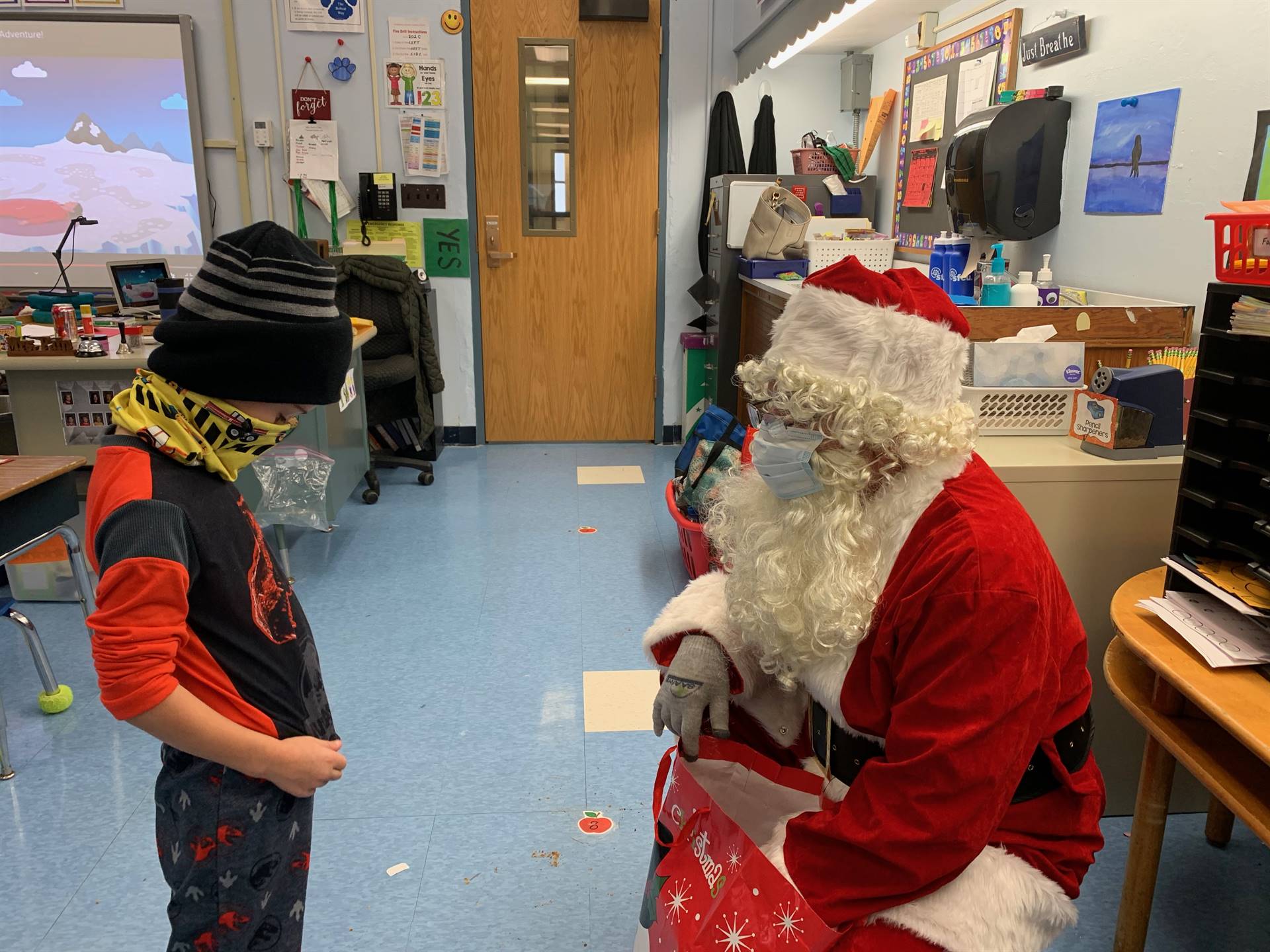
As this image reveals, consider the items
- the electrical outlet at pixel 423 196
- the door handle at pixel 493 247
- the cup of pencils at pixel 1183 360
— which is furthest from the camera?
the door handle at pixel 493 247

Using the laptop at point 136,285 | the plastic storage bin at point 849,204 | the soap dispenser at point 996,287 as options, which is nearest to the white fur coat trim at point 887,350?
the soap dispenser at point 996,287

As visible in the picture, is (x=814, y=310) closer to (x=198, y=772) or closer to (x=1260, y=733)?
(x=1260, y=733)

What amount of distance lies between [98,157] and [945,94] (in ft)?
13.3

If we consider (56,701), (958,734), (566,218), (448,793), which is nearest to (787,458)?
(958,734)

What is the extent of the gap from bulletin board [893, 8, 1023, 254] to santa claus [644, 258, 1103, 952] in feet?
7.33

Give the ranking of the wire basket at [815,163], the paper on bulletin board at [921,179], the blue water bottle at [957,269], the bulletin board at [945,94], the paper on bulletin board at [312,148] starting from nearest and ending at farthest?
the blue water bottle at [957,269]
the bulletin board at [945,94]
the paper on bulletin board at [921,179]
the wire basket at [815,163]
the paper on bulletin board at [312,148]

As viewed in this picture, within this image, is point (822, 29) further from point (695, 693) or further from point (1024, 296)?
point (695, 693)

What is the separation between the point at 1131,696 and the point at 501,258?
4070 millimetres

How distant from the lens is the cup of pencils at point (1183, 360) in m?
2.00

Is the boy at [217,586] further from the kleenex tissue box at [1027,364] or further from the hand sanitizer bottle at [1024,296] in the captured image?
the hand sanitizer bottle at [1024,296]

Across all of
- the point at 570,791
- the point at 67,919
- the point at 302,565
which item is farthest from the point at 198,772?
the point at 302,565

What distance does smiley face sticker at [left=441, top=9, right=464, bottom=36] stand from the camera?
4.58 meters

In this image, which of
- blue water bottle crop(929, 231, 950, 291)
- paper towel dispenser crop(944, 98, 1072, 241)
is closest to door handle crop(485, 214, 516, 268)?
blue water bottle crop(929, 231, 950, 291)

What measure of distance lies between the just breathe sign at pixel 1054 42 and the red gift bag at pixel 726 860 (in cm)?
230
